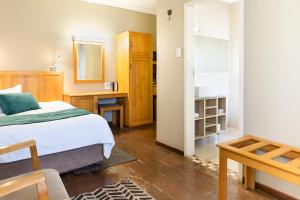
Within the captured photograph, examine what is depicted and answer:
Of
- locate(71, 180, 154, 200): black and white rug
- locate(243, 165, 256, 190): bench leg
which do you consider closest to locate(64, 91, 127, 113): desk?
locate(71, 180, 154, 200): black and white rug

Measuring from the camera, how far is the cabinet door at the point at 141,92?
4.85m

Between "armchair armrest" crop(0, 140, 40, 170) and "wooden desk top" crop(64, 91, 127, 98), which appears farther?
"wooden desk top" crop(64, 91, 127, 98)

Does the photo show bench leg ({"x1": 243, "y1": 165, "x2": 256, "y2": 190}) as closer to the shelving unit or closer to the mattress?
the shelving unit

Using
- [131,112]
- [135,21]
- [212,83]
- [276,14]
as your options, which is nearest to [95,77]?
[131,112]

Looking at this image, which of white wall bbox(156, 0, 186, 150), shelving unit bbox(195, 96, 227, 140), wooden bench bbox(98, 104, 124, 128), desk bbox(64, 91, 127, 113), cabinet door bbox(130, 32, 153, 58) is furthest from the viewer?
cabinet door bbox(130, 32, 153, 58)

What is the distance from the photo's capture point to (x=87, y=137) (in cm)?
257

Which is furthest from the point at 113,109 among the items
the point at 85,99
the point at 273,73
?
the point at 273,73

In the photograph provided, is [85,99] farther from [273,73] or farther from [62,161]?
[273,73]

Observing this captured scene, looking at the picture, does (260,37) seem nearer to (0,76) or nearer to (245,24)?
(245,24)

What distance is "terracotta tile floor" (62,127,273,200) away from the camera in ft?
7.18

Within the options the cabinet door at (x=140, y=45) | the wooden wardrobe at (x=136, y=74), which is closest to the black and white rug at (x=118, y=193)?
the wooden wardrobe at (x=136, y=74)

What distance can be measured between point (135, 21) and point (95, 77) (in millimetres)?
1712

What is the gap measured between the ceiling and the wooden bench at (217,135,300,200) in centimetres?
395

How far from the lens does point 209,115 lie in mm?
4004
